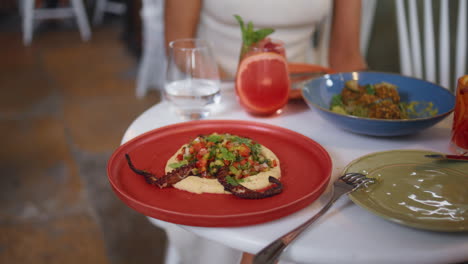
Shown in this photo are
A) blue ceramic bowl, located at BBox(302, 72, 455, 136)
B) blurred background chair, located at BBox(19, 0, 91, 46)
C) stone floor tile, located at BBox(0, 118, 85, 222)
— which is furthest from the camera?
blurred background chair, located at BBox(19, 0, 91, 46)

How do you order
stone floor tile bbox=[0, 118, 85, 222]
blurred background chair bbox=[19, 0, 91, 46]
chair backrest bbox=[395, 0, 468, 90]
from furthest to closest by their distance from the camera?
blurred background chair bbox=[19, 0, 91, 46]
stone floor tile bbox=[0, 118, 85, 222]
chair backrest bbox=[395, 0, 468, 90]

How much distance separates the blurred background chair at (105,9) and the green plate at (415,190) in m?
5.74

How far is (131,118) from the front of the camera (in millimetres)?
2998

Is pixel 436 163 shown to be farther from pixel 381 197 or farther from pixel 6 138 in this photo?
pixel 6 138

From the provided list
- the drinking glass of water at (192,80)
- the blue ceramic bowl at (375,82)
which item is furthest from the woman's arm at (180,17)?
the blue ceramic bowl at (375,82)

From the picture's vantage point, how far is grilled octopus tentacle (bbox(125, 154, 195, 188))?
64 centimetres

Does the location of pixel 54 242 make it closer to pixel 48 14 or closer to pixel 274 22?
pixel 274 22

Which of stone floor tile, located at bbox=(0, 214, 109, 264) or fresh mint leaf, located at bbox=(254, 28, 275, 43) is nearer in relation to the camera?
fresh mint leaf, located at bbox=(254, 28, 275, 43)

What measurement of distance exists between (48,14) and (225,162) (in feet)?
17.7

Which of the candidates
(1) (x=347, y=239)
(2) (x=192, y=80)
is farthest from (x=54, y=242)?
(1) (x=347, y=239)

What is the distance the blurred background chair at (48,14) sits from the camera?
4.98 m

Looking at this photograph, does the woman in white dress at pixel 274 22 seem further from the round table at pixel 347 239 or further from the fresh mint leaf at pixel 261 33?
the round table at pixel 347 239

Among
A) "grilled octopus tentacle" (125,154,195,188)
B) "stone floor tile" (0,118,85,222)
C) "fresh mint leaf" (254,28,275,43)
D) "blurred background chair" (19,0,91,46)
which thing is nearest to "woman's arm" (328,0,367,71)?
"fresh mint leaf" (254,28,275,43)

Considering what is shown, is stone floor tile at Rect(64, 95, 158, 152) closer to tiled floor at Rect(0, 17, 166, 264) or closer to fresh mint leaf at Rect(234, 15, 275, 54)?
tiled floor at Rect(0, 17, 166, 264)
